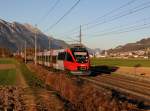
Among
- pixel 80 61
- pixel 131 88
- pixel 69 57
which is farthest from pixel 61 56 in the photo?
pixel 131 88

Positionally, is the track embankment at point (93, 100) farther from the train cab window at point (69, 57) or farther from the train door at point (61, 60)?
the train door at point (61, 60)

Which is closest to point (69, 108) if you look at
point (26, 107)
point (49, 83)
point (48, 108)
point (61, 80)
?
point (48, 108)

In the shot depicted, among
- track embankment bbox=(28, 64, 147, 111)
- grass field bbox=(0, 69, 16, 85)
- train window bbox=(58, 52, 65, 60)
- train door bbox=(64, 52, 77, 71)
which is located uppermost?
train window bbox=(58, 52, 65, 60)

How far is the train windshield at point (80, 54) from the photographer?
47188mm

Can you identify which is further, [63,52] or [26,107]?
[63,52]

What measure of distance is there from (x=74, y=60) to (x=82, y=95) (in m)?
26.8

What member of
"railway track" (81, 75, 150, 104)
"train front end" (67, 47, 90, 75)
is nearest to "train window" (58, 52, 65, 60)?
"train front end" (67, 47, 90, 75)

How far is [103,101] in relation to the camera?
56.3 ft

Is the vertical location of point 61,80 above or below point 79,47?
below

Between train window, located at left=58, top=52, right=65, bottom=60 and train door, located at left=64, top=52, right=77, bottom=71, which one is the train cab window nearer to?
train door, located at left=64, top=52, right=77, bottom=71

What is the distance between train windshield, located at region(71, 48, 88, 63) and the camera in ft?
155

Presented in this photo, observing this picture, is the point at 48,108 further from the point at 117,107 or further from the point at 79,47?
the point at 79,47

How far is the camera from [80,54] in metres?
47.5

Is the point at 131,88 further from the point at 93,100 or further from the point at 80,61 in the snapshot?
the point at 93,100
